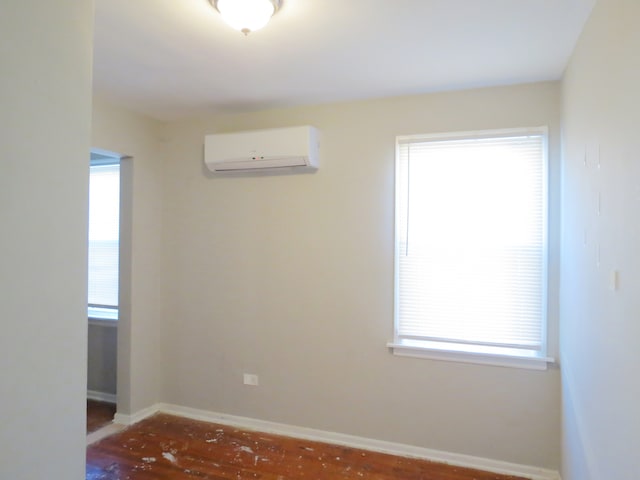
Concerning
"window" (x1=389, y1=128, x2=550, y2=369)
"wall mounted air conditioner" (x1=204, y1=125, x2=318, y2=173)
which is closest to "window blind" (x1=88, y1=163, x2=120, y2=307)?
"wall mounted air conditioner" (x1=204, y1=125, x2=318, y2=173)

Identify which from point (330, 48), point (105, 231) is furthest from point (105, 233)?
point (330, 48)

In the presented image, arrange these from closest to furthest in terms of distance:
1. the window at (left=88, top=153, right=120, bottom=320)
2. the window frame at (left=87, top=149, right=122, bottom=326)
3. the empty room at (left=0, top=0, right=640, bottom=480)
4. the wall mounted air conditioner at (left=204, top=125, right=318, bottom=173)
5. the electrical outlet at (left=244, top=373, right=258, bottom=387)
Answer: the empty room at (left=0, top=0, right=640, bottom=480)
the wall mounted air conditioner at (left=204, top=125, right=318, bottom=173)
the electrical outlet at (left=244, top=373, right=258, bottom=387)
the window frame at (left=87, top=149, right=122, bottom=326)
the window at (left=88, top=153, right=120, bottom=320)

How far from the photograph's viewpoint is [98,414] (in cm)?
365

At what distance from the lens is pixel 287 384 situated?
10.8ft

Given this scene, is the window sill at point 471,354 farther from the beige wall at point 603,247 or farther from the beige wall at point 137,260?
Result: the beige wall at point 137,260

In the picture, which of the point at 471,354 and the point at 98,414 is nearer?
the point at 471,354

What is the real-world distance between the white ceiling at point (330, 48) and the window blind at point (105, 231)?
1303mm

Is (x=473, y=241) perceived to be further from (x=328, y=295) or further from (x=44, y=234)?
(x=44, y=234)

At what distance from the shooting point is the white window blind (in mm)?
2689

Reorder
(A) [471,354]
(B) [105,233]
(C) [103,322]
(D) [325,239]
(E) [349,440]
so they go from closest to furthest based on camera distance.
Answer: (A) [471,354], (E) [349,440], (D) [325,239], (C) [103,322], (B) [105,233]

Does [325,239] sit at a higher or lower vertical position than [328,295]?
higher

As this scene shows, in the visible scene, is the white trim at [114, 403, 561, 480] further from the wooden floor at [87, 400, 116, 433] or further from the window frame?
the window frame

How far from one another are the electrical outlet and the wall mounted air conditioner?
1.75m

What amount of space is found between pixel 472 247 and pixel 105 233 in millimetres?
3525
